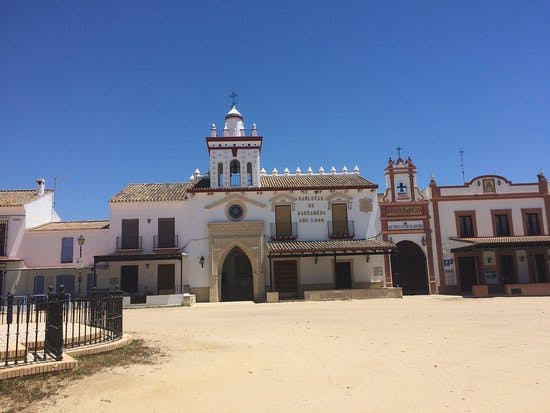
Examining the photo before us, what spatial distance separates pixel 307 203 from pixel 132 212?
9.95 metres

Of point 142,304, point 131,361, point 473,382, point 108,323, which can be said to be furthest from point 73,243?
point 473,382

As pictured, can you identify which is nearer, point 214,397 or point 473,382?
point 214,397

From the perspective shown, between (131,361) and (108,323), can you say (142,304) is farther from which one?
(131,361)

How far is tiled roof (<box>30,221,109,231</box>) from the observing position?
26.4 m

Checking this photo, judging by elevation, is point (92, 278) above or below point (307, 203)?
below

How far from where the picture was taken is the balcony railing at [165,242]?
2586cm

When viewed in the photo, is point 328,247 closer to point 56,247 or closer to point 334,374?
point 56,247

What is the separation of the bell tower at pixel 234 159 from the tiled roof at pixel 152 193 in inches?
94.6

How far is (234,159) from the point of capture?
27.0 m

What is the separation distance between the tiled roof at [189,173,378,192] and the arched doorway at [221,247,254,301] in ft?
13.0

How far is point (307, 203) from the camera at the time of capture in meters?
26.4

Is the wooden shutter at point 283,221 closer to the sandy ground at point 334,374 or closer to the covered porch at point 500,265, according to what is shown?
the covered porch at point 500,265

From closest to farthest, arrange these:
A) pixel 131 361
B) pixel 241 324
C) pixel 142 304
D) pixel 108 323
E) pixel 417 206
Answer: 1. pixel 131 361
2. pixel 108 323
3. pixel 241 324
4. pixel 142 304
5. pixel 417 206

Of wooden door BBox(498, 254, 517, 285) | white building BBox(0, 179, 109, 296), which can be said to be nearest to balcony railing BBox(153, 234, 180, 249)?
white building BBox(0, 179, 109, 296)
